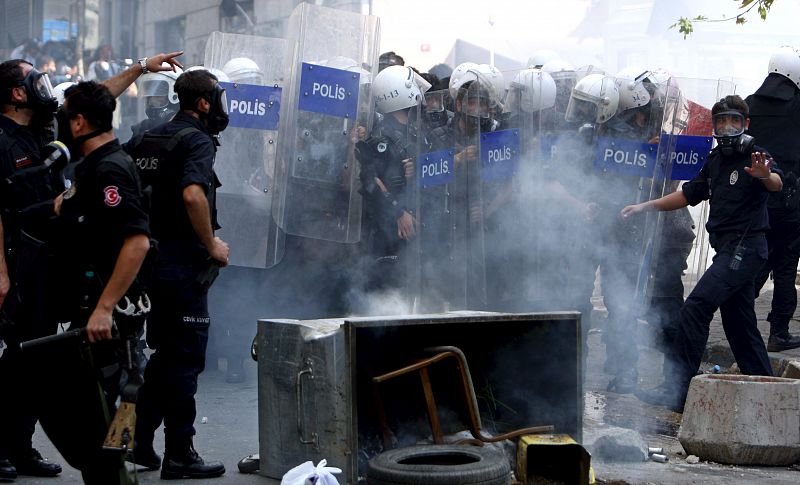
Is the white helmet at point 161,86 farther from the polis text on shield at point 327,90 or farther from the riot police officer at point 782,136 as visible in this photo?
the riot police officer at point 782,136

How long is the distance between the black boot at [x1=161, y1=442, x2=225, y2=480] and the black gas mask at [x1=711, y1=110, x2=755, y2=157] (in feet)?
11.7

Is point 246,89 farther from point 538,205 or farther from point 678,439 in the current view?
point 678,439

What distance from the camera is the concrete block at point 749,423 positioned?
5270 millimetres

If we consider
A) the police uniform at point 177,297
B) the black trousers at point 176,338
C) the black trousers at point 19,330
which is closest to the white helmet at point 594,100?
the police uniform at point 177,297

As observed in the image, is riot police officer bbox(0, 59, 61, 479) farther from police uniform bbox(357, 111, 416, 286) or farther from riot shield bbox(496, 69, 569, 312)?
riot shield bbox(496, 69, 569, 312)

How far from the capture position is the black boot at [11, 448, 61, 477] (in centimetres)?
481

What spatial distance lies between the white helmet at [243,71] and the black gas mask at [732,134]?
9.79 ft

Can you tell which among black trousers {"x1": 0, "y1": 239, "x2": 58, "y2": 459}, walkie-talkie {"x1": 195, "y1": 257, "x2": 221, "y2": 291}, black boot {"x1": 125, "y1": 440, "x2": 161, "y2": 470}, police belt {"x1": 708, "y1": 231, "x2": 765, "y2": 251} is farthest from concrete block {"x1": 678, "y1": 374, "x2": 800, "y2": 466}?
black trousers {"x1": 0, "y1": 239, "x2": 58, "y2": 459}

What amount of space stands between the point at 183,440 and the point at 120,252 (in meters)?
1.25

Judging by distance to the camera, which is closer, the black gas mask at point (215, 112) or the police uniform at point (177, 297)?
the police uniform at point (177, 297)

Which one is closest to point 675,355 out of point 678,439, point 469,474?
point 678,439

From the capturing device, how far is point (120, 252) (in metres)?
3.86

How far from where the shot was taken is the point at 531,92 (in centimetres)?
686

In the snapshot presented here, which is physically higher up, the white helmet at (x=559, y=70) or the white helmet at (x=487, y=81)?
the white helmet at (x=559, y=70)
